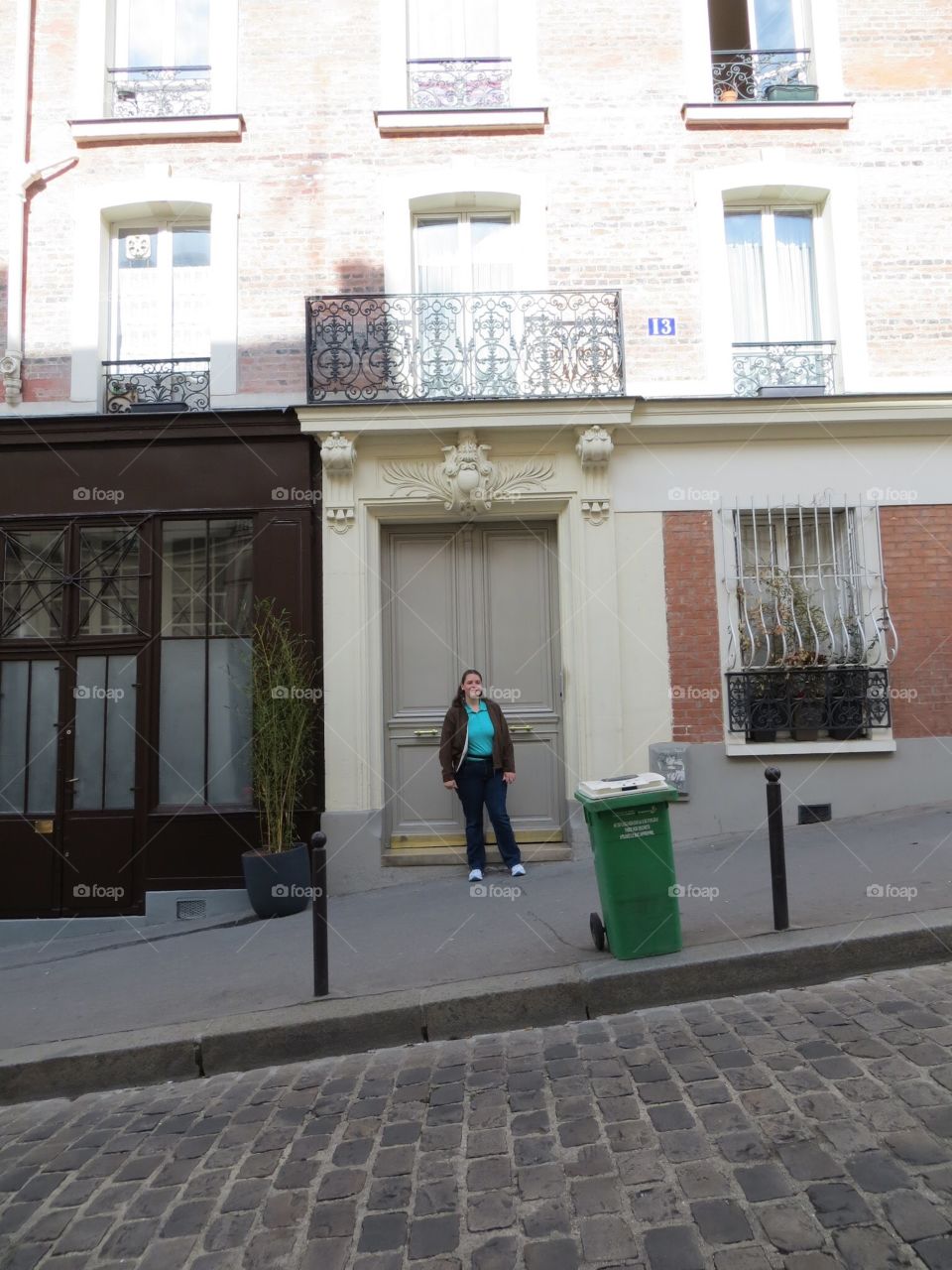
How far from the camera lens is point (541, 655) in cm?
852

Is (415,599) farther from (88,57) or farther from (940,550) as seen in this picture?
(88,57)

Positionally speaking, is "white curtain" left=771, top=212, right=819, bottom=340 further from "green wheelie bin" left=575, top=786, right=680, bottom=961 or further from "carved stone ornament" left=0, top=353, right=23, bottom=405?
"carved stone ornament" left=0, top=353, right=23, bottom=405

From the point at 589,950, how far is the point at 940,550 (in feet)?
18.7

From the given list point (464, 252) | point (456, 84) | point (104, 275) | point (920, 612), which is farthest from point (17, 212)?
point (920, 612)

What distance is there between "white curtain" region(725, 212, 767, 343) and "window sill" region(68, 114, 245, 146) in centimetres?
520

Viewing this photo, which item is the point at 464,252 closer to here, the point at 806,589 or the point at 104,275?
the point at 104,275

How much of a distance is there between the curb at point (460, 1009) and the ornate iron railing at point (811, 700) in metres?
3.17

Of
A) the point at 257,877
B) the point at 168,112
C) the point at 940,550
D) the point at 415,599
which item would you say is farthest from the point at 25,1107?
the point at 168,112

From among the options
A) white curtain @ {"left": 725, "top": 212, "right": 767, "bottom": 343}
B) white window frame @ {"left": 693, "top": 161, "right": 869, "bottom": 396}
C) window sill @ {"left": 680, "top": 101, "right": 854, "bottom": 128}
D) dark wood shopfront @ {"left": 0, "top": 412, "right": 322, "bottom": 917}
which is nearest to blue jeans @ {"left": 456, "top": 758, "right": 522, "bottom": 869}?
dark wood shopfront @ {"left": 0, "top": 412, "right": 322, "bottom": 917}

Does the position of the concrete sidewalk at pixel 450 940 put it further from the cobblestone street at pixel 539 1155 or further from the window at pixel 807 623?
the window at pixel 807 623

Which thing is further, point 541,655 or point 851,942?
point 541,655

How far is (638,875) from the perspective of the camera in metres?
5.00

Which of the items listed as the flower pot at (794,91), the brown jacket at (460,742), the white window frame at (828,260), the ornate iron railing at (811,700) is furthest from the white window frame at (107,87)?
the ornate iron railing at (811,700)

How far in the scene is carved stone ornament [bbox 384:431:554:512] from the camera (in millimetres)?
8125
